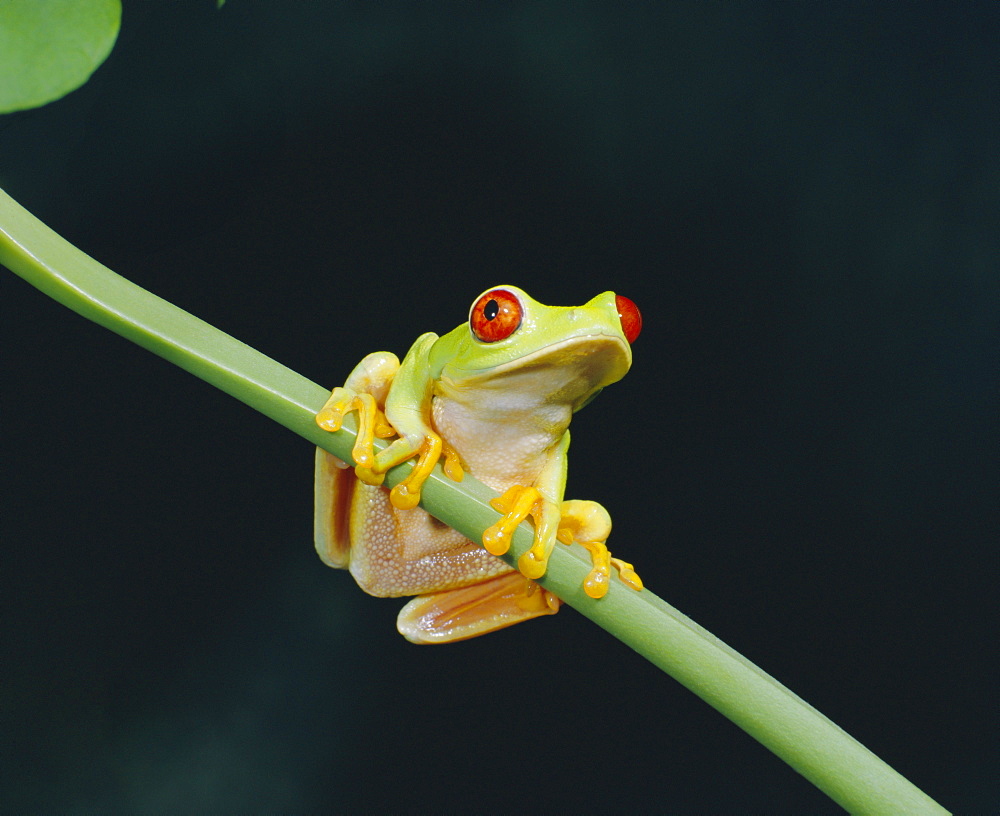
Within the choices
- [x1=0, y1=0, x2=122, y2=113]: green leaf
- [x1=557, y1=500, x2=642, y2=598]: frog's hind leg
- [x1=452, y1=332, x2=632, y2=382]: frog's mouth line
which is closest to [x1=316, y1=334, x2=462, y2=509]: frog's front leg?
[x1=452, y1=332, x2=632, y2=382]: frog's mouth line

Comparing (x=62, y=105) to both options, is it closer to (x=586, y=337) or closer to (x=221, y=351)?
(x=221, y=351)

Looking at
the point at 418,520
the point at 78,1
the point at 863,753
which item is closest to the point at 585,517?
the point at 418,520

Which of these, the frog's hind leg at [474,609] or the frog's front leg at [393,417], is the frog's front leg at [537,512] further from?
the frog's hind leg at [474,609]

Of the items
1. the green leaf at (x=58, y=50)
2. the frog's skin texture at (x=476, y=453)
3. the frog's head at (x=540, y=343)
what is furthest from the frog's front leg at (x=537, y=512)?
Result: the green leaf at (x=58, y=50)

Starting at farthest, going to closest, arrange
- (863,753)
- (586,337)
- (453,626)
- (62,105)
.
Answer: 1. (62,105)
2. (453,626)
3. (586,337)
4. (863,753)

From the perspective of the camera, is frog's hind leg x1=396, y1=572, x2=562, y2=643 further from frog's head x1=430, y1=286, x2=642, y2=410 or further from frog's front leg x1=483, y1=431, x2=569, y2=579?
frog's head x1=430, y1=286, x2=642, y2=410

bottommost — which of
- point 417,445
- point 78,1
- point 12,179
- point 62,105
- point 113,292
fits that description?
point 113,292
